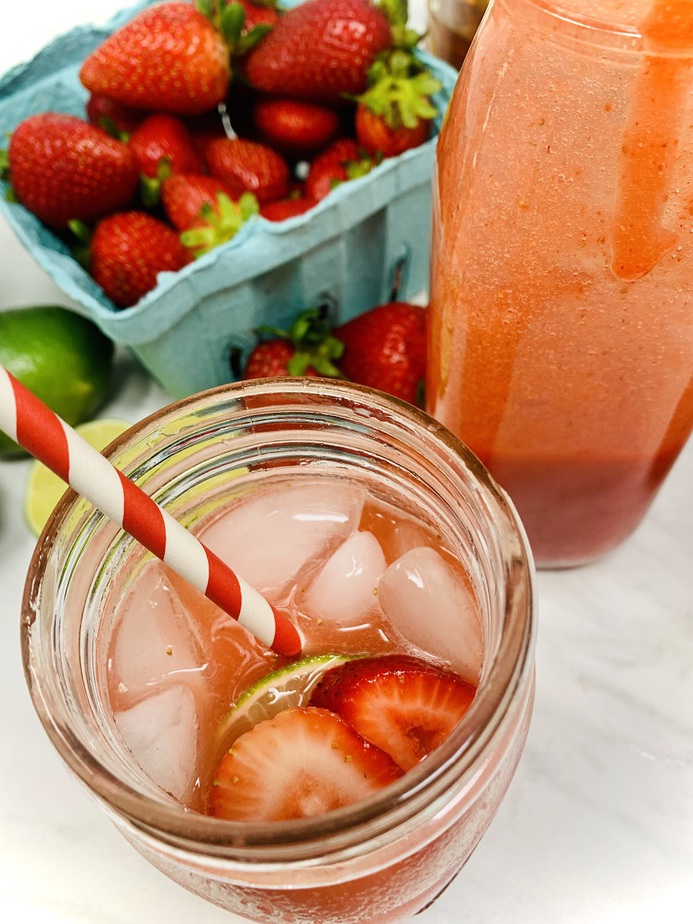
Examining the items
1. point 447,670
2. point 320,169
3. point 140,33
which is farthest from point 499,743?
point 140,33

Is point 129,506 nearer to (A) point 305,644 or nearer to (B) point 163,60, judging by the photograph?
(A) point 305,644

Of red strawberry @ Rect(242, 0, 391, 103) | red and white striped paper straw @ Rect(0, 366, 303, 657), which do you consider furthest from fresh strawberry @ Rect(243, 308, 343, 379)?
red and white striped paper straw @ Rect(0, 366, 303, 657)

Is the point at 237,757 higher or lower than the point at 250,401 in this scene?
lower

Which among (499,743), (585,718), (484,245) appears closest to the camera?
(499,743)

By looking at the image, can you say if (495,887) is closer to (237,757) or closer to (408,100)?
(237,757)

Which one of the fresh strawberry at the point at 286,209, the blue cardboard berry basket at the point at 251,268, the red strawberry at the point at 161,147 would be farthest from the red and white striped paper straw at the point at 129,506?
the red strawberry at the point at 161,147

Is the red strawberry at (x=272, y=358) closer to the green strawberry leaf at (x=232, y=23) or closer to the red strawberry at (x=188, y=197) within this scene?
the red strawberry at (x=188, y=197)

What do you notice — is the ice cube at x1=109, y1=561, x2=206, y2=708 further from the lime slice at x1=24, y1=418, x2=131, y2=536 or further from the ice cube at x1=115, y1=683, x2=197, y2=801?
the lime slice at x1=24, y1=418, x2=131, y2=536
